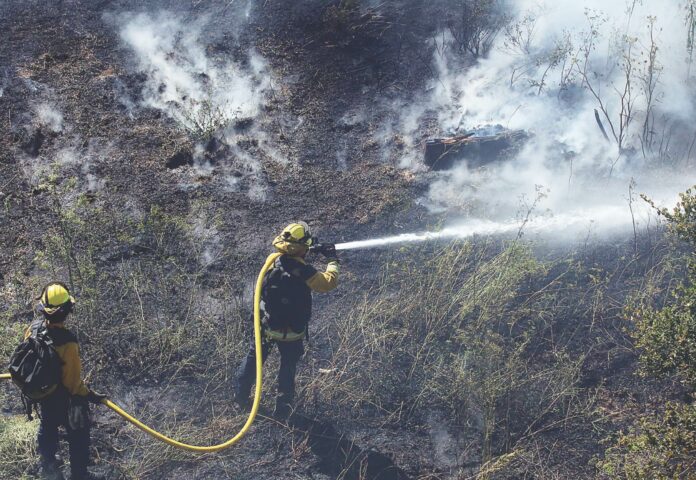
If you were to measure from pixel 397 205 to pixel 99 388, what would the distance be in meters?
3.49

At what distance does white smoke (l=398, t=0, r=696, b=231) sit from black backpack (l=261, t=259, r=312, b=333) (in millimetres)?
2749

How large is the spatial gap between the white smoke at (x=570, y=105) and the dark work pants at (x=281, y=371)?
2782 mm

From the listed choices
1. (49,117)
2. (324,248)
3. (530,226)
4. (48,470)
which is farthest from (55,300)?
(530,226)

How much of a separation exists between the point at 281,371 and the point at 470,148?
3796 mm

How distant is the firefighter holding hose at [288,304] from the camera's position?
196 inches

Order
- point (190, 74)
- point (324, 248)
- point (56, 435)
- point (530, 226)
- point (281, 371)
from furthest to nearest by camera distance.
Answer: point (190, 74), point (530, 226), point (281, 371), point (324, 248), point (56, 435)

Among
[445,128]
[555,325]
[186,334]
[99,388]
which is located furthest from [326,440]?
[445,128]

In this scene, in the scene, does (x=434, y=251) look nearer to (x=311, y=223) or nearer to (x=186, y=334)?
(x=311, y=223)

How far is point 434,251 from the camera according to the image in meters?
6.70

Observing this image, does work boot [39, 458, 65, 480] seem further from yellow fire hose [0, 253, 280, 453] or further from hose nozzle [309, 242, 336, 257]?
hose nozzle [309, 242, 336, 257]

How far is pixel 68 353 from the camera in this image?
4281mm

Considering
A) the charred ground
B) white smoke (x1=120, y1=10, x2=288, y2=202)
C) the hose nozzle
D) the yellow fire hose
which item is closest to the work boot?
the charred ground

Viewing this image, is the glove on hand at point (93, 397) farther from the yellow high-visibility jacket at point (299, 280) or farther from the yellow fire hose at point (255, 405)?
the yellow high-visibility jacket at point (299, 280)

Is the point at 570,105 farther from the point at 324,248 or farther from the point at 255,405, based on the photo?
the point at 255,405
